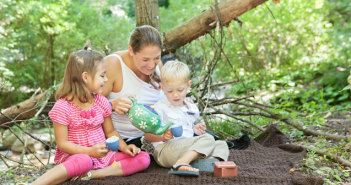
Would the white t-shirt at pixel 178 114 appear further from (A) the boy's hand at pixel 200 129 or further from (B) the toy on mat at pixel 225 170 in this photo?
(B) the toy on mat at pixel 225 170

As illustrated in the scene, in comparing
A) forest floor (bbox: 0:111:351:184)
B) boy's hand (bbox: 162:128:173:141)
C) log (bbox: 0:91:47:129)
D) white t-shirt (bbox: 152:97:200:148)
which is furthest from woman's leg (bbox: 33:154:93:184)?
log (bbox: 0:91:47:129)

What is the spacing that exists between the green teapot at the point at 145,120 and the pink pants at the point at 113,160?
30 cm

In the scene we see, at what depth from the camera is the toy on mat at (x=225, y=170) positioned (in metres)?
2.59

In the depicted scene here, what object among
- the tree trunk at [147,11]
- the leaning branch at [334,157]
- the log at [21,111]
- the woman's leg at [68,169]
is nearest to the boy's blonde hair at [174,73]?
the woman's leg at [68,169]

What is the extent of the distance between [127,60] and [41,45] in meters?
3.99

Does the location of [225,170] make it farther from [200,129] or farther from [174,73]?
[174,73]

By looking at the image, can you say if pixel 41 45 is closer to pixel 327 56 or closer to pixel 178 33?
pixel 178 33

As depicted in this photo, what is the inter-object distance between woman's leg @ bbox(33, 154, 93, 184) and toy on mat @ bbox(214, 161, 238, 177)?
2.89 feet

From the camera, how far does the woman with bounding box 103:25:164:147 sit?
9.52ft

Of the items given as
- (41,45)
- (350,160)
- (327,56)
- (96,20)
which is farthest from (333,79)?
(41,45)

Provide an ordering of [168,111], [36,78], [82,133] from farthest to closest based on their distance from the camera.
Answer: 1. [36,78]
2. [168,111]
3. [82,133]

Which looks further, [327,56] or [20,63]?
[327,56]

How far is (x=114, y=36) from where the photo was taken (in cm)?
625

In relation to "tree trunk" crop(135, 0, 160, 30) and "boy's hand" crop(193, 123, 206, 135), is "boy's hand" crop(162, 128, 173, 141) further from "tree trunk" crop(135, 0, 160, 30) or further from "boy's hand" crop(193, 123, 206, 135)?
"tree trunk" crop(135, 0, 160, 30)
